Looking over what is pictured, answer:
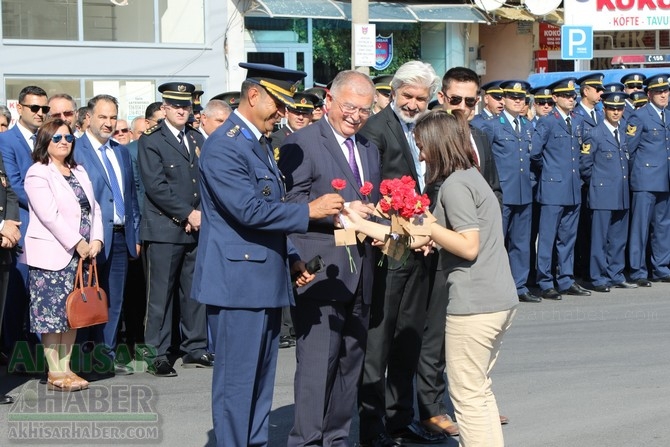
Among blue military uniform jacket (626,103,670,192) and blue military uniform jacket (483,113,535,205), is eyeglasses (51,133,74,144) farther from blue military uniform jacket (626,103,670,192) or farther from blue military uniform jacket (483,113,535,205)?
blue military uniform jacket (626,103,670,192)

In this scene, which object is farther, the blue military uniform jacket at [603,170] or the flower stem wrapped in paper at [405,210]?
the blue military uniform jacket at [603,170]

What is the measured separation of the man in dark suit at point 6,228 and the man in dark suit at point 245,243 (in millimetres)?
2527

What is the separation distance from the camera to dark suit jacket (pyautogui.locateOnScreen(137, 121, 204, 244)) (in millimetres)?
8398

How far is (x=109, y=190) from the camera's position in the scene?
26.9 feet

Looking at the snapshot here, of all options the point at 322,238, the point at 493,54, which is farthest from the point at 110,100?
the point at 493,54

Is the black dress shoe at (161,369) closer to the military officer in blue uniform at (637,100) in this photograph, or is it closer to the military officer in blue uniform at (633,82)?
the military officer in blue uniform at (637,100)

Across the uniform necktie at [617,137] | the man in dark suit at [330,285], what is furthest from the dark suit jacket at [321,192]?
the uniform necktie at [617,137]

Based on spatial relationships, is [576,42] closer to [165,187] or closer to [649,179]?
[649,179]

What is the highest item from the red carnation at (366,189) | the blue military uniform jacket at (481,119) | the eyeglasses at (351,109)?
the blue military uniform jacket at (481,119)

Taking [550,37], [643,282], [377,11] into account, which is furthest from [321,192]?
[550,37]

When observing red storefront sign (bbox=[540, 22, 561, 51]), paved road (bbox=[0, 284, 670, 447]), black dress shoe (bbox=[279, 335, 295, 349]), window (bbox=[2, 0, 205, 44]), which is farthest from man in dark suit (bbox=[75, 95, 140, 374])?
red storefront sign (bbox=[540, 22, 561, 51])

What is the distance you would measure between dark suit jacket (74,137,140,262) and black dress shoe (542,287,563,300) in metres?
5.08

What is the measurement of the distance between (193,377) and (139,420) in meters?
1.31

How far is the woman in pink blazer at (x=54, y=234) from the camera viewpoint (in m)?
7.57
